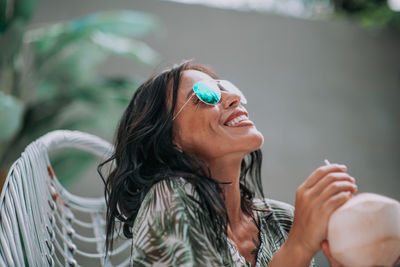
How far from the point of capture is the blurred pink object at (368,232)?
44.1 inches

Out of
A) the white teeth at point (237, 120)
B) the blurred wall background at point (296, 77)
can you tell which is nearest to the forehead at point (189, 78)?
the white teeth at point (237, 120)

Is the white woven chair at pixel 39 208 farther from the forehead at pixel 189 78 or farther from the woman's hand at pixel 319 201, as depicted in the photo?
the woman's hand at pixel 319 201

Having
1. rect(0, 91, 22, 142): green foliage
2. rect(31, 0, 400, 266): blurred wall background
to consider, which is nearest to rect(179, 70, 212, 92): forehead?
rect(0, 91, 22, 142): green foliage

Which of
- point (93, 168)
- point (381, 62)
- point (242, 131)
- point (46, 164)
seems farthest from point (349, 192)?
point (381, 62)

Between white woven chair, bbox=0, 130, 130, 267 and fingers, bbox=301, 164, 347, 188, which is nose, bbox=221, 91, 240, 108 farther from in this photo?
white woven chair, bbox=0, 130, 130, 267

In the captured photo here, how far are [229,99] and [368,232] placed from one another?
1.95 feet

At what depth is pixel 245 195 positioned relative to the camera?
5.88 ft

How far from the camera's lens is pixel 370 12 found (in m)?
7.35

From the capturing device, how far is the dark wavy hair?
1400 mm

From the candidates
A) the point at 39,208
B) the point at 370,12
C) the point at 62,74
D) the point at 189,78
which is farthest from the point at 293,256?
the point at 370,12

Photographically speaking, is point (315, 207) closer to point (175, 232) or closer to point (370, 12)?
point (175, 232)

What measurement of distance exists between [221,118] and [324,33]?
578cm

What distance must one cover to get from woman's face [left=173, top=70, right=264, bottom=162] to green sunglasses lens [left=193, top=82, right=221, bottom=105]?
0.07ft

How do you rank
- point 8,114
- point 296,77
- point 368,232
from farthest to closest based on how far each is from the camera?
1. point 296,77
2. point 8,114
3. point 368,232
